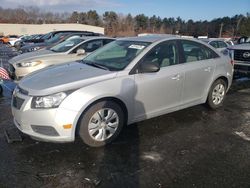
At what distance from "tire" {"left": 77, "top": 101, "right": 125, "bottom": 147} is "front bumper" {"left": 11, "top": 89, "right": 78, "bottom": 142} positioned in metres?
0.20

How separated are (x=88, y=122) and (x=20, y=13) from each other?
12545cm

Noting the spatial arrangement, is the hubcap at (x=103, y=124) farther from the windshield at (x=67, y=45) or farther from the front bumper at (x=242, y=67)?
the front bumper at (x=242, y=67)

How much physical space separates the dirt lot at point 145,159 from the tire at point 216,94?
2.48ft

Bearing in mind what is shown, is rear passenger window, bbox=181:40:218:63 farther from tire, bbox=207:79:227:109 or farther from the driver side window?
the driver side window

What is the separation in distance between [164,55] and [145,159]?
1985 mm

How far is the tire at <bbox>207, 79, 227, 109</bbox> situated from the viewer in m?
6.05

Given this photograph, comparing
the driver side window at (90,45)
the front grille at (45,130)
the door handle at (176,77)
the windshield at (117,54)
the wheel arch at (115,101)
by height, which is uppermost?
the windshield at (117,54)

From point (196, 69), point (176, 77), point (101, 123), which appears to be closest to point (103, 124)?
point (101, 123)

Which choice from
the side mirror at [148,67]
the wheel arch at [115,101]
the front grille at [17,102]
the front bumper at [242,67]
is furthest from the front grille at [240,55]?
the front grille at [17,102]

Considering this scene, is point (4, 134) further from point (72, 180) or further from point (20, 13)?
point (20, 13)

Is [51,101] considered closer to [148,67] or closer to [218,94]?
[148,67]

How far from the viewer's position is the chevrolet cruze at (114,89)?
13.0 ft

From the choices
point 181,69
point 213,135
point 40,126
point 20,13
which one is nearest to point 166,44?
point 181,69

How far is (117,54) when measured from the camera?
522cm
